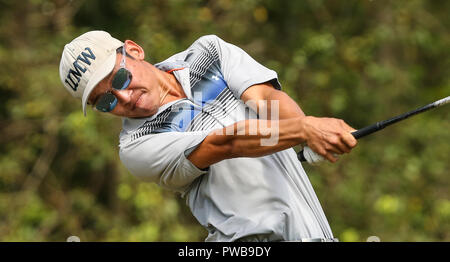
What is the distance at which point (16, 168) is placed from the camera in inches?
273

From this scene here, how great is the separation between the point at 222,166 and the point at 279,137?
0.35 metres

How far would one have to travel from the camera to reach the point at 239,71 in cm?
281

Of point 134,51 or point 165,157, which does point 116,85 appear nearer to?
point 134,51

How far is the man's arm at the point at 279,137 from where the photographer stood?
93.1 inches

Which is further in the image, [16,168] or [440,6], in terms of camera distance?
[440,6]

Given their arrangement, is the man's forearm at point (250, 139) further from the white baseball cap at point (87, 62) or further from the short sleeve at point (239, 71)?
the white baseball cap at point (87, 62)

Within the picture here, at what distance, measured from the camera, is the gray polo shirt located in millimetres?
2668

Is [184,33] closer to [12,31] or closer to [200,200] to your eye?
[12,31]

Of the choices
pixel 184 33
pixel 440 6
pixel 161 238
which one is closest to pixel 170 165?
pixel 161 238

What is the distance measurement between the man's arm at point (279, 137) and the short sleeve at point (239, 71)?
81 millimetres

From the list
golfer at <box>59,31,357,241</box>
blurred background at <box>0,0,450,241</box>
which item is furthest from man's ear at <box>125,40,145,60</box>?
blurred background at <box>0,0,450,241</box>

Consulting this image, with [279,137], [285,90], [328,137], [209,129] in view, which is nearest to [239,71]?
[209,129]

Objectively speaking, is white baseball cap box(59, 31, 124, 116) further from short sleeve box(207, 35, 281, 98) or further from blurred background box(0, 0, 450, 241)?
blurred background box(0, 0, 450, 241)

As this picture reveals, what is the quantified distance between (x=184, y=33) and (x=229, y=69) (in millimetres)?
4097
